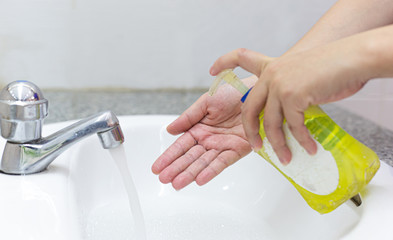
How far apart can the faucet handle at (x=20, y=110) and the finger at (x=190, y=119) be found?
0.23 m

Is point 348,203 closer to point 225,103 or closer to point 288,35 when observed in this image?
point 225,103

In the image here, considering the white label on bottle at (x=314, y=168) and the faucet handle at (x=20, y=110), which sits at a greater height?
the faucet handle at (x=20, y=110)

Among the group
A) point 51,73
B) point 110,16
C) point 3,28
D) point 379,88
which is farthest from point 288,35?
point 3,28

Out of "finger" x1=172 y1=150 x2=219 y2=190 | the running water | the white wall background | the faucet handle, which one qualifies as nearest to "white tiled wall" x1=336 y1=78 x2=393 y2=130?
the white wall background

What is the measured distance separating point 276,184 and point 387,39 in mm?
355

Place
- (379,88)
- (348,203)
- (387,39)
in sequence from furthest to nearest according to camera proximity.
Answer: (379,88)
(348,203)
(387,39)

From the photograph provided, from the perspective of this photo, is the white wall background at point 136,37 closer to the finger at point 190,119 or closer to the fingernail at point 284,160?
the finger at point 190,119

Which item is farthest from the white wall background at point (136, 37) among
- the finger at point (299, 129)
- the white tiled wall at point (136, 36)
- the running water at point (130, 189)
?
the finger at point (299, 129)

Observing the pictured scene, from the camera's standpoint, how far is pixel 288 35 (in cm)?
145

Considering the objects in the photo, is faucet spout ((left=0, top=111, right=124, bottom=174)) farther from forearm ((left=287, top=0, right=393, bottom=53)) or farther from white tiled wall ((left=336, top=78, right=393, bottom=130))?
white tiled wall ((left=336, top=78, right=393, bottom=130))

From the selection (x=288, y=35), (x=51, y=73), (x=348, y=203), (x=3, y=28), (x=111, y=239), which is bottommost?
(x=348, y=203)

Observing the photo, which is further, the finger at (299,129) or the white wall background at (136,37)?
the white wall background at (136,37)

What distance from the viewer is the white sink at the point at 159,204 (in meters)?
0.44

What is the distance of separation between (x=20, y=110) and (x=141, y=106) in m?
0.78
